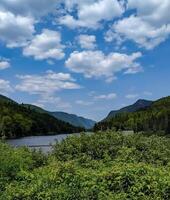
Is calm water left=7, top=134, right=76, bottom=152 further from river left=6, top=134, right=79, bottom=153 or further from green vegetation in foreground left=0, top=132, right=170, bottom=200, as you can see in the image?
green vegetation in foreground left=0, top=132, right=170, bottom=200

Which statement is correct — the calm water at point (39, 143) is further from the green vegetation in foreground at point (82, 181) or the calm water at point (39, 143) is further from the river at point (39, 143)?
the green vegetation in foreground at point (82, 181)

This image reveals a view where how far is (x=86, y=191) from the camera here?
1127 centimetres

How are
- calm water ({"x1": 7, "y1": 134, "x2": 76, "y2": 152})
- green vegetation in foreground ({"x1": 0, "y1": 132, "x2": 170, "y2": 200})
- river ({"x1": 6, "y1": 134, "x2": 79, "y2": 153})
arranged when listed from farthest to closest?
calm water ({"x1": 7, "y1": 134, "x2": 76, "y2": 152}), river ({"x1": 6, "y1": 134, "x2": 79, "y2": 153}), green vegetation in foreground ({"x1": 0, "y1": 132, "x2": 170, "y2": 200})

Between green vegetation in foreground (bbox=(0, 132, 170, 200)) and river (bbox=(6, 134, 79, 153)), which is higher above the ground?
river (bbox=(6, 134, 79, 153))

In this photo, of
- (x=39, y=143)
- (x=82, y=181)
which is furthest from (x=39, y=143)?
(x=82, y=181)

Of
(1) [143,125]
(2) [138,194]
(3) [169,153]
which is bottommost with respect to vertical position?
(2) [138,194]

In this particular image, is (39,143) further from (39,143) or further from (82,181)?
(82,181)

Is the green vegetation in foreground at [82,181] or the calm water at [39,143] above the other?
the calm water at [39,143]

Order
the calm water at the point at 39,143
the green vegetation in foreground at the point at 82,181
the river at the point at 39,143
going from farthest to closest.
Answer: the calm water at the point at 39,143, the river at the point at 39,143, the green vegetation in foreground at the point at 82,181

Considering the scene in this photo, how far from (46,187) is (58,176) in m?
0.69

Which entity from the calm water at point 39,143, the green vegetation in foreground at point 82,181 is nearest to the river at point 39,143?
the calm water at point 39,143

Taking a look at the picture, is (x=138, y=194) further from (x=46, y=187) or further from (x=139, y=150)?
(x=139, y=150)

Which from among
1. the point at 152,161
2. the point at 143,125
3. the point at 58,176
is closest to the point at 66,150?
the point at 152,161

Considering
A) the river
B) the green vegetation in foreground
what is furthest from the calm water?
the green vegetation in foreground
